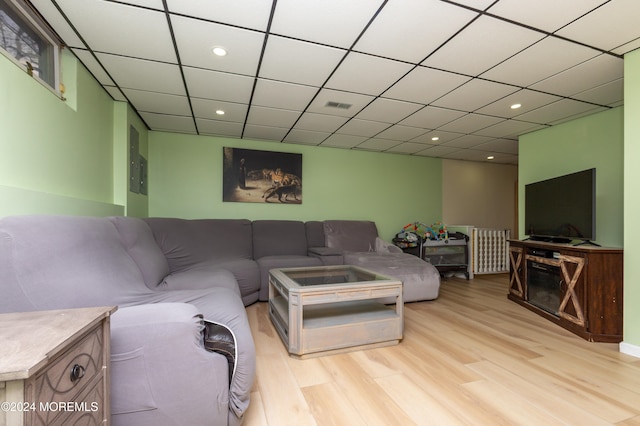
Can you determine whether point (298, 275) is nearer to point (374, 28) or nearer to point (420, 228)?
point (374, 28)

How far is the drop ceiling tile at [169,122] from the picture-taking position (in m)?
3.35

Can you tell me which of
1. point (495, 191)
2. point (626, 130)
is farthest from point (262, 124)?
point (495, 191)

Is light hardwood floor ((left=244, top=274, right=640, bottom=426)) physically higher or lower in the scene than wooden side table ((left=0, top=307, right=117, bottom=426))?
lower

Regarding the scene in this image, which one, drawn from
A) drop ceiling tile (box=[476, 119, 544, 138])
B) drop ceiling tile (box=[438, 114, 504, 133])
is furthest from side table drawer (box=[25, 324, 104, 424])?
drop ceiling tile (box=[476, 119, 544, 138])

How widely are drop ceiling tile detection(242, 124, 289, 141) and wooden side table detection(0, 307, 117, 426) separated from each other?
3196 millimetres

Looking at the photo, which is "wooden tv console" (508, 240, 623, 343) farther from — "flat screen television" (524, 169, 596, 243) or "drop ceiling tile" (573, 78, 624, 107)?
"drop ceiling tile" (573, 78, 624, 107)

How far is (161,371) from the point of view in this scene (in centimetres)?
110

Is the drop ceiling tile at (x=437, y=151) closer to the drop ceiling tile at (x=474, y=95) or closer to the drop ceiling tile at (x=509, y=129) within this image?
the drop ceiling tile at (x=509, y=129)

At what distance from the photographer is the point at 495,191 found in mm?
5695

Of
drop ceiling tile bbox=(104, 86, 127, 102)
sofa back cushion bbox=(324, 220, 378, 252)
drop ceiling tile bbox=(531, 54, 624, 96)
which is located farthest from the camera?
sofa back cushion bbox=(324, 220, 378, 252)

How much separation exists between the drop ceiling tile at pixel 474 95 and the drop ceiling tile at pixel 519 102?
98mm

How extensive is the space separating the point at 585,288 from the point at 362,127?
9.35 ft

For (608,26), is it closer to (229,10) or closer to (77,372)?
(229,10)

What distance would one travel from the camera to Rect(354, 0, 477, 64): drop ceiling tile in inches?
63.9
